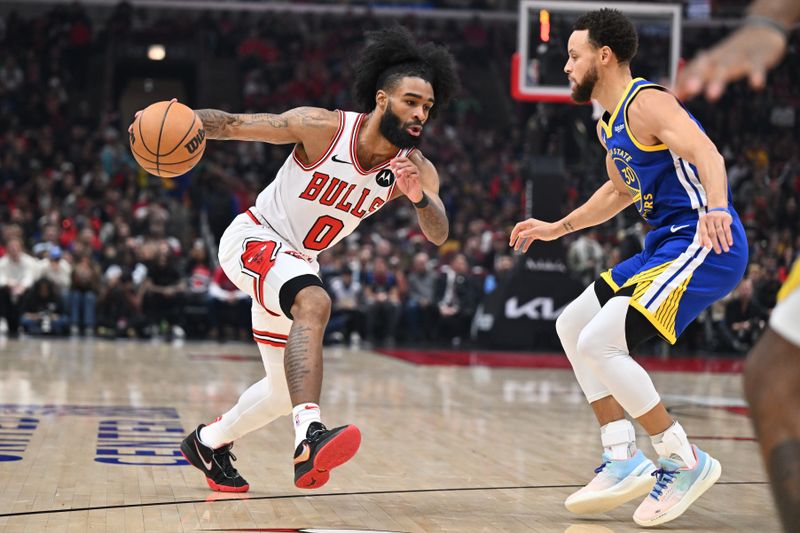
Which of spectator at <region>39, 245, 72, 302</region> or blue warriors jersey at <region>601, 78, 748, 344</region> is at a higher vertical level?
blue warriors jersey at <region>601, 78, 748, 344</region>

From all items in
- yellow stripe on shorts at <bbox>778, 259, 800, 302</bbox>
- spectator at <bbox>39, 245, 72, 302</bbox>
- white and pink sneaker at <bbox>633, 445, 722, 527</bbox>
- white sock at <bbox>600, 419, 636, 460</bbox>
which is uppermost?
yellow stripe on shorts at <bbox>778, 259, 800, 302</bbox>

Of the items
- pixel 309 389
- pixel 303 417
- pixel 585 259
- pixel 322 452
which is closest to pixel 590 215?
pixel 309 389

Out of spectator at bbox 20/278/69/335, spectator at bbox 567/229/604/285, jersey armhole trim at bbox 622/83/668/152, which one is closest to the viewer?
jersey armhole trim at bbox 622/83/668/152

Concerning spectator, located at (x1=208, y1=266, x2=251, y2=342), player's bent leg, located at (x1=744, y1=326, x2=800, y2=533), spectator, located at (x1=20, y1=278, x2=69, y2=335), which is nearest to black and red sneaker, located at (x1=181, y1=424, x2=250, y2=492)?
player's bent leg, located at (x1=744, y1=326, x2=800, y2=533)

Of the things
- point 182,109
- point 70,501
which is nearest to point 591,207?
Answer: point 182,109

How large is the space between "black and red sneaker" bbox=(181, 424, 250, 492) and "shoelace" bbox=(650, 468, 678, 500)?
1.63 m

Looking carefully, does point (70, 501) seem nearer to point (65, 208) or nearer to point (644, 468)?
point (644, 468)

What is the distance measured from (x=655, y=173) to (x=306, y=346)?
4.87ft

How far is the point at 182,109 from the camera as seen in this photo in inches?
175

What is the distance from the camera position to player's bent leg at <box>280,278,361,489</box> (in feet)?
12.1

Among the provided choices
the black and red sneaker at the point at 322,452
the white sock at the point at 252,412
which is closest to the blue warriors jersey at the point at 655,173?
the black and red sneaker at the point at 322,452

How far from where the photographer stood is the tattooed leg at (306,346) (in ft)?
13.0

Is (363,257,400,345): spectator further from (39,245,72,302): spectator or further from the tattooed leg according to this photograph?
the tattooed leg

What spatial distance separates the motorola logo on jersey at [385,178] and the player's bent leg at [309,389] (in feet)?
2.16
